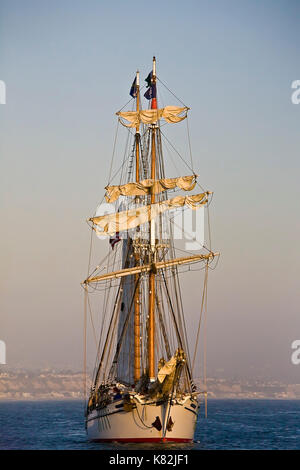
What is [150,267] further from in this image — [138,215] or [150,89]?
[150,89]

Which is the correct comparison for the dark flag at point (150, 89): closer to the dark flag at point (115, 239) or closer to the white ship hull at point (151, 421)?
the dark flag at point (115, 239)

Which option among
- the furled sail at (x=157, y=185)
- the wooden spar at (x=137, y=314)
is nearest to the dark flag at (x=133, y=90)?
the wooden spar at (x=137, y=314)

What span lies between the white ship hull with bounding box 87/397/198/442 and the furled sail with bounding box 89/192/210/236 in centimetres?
2002

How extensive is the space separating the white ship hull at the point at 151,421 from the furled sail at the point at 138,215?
20017 millimetres

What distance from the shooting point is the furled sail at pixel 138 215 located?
85938mm

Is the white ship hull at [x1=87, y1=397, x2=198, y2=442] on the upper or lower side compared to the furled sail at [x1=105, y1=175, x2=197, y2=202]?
lower

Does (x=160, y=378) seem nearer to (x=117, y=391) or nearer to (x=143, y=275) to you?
(x=117, y=391)

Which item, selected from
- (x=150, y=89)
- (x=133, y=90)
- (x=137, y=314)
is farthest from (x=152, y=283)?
(x=133, y=90)

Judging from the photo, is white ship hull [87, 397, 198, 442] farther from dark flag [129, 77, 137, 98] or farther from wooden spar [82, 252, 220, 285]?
dark flag [129, 77, 137, 98]

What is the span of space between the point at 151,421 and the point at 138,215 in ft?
77.2

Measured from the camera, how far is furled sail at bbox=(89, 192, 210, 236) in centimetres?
8594

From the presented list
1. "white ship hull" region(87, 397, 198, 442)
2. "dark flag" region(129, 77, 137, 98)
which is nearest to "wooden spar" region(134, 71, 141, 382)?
"dark flag" region(129, 77, 137, 98)
